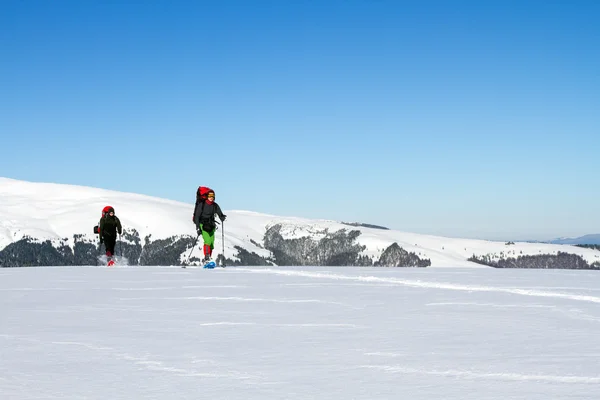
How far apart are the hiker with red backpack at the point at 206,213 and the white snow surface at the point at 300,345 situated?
9.38m

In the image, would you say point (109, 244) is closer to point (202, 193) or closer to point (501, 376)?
point (202, 193)

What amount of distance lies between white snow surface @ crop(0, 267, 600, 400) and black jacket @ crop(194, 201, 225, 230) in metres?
9.37

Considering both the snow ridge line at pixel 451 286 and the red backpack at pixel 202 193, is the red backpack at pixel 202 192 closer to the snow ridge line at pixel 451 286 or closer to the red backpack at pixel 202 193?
the red backpack at pixel 202 193

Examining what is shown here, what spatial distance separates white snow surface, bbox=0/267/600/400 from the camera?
4.45 meters

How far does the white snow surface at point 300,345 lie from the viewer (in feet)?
14.6

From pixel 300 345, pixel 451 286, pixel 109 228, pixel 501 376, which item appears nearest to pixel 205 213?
pixel 109 228

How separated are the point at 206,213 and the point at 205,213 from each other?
3 cm

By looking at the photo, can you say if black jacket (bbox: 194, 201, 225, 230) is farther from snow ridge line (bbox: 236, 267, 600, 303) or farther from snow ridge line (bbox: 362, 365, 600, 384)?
snow ridge line (bbox: 362, 365, 600, 384)

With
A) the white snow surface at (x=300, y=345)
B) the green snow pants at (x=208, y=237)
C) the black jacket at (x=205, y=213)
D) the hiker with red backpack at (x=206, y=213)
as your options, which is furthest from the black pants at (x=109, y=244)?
the white snow surface at (x=300, y=345)

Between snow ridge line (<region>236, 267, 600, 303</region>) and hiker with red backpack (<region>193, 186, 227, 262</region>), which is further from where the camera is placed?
hiker with red backpack (<region>193, 186, 227, 262</region>)

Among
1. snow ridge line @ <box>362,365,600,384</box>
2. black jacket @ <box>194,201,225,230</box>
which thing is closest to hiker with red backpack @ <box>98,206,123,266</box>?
black jacket @ <box>194,201,225,230</box>

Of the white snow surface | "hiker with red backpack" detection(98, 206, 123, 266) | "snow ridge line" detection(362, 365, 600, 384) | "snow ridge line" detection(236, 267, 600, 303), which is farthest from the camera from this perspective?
"hiker with red backpack" detection(98, 206, 123, 266)

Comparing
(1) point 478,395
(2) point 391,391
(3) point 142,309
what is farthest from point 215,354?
(3) point 142,309

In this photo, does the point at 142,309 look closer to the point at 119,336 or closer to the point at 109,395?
the point at 119,336
